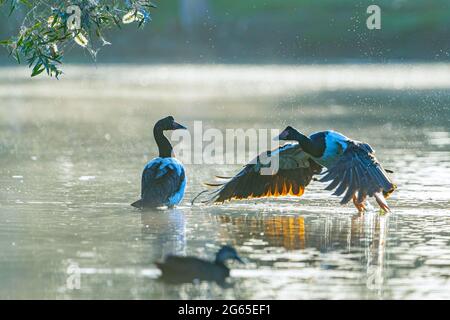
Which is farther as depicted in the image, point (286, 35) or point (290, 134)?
point (286, 35)

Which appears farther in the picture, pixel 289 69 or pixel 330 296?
pixel 289 69

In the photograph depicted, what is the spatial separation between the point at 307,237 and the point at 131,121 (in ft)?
53.5

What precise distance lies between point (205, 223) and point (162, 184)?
1.14m

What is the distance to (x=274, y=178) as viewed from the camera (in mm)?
13883

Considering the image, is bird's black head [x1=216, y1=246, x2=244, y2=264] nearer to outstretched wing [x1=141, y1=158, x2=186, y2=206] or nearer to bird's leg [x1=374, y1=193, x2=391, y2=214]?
bird's leg [x1=374, y1=193, x2=391, y2=214]

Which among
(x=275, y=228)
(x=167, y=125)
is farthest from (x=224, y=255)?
(x=167, y=125)

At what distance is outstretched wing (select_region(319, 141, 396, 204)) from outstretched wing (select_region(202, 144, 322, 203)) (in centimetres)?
90

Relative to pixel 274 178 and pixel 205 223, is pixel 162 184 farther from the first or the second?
pixel 274 178

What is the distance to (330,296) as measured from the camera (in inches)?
358

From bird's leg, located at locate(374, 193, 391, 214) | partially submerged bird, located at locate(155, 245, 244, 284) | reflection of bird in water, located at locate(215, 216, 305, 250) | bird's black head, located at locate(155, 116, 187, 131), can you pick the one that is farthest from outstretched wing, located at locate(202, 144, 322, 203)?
partially submerged bird, located at locate(155, 245, 244, 284)

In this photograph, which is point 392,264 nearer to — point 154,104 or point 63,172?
point 63,172

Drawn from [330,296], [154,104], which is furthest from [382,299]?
[154,104]
